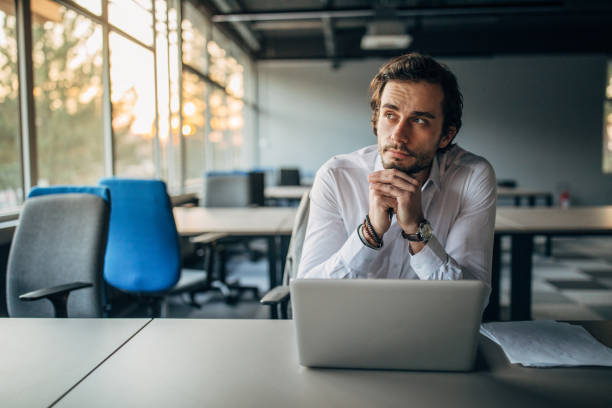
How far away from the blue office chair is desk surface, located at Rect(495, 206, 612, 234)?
183 centimetres

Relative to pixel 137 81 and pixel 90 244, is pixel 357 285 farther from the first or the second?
pixel 137 81

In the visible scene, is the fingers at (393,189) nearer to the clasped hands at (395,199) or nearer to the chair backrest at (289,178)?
the clasped hands at (395,199)

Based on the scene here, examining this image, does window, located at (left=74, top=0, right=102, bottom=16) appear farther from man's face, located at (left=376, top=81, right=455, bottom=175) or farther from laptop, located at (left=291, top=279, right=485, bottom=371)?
laptop, located at (left=291, top=279, right=485, bottom=371)

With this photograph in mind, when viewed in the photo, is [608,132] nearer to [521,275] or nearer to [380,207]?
[521,275]

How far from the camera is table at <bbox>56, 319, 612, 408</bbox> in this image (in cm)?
75

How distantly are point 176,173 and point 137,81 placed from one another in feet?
3.86

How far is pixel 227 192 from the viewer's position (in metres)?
4.27

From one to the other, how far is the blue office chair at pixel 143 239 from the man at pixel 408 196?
1.20 meters

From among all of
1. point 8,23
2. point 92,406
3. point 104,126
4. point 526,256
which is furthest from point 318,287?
point 104,126

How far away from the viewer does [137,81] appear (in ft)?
14.9

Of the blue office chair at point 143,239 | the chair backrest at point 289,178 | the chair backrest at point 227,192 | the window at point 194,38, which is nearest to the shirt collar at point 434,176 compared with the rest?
the blue office chair at point 143,239

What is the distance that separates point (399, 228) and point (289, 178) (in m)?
5.66

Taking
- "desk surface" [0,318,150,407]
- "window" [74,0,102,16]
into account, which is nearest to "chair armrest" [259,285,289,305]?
"desk surface" [0,318,150,407]

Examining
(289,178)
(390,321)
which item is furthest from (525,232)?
(289,178)
